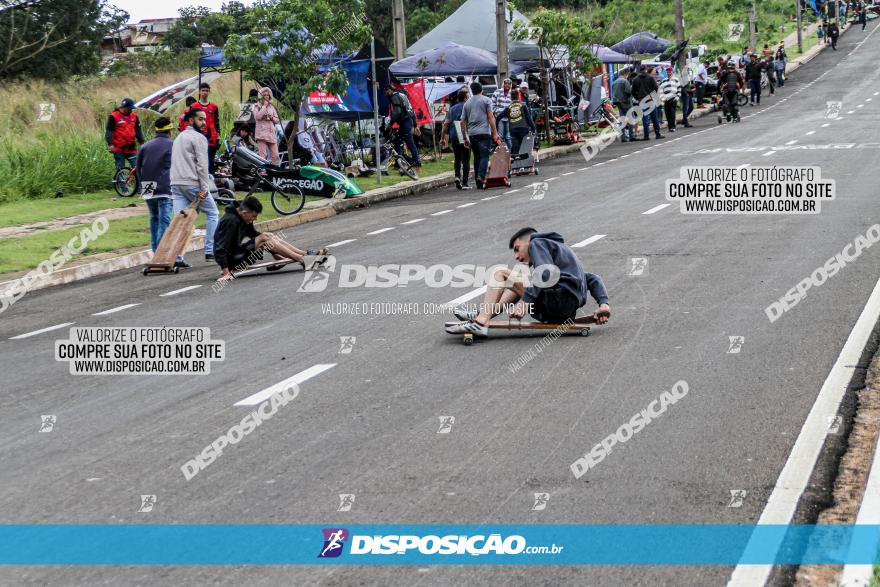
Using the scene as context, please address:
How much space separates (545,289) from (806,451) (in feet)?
11.9

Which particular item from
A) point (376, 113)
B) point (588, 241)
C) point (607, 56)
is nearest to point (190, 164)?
point (588, 241)

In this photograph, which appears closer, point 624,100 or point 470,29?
point 624,100

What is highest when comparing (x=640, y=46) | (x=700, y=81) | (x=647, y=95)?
(x=640, y=46)

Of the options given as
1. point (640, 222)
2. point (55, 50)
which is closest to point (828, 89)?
point (55, 50)

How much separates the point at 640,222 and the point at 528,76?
21.7 metres

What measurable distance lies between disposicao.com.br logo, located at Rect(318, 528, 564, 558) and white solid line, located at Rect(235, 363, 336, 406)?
290 cm

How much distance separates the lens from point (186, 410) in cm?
848

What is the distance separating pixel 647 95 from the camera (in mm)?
36906

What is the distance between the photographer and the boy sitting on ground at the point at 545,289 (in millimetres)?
10180

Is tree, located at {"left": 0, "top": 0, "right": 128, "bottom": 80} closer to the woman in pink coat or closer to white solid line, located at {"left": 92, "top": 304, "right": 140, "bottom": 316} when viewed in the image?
the woman in pink coat

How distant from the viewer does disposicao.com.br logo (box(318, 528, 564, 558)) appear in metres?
5.60

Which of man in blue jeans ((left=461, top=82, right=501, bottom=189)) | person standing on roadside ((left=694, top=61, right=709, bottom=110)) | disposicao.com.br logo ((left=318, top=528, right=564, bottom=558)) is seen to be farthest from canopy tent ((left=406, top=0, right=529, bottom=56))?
disposicao.com.br logo ((left=318, top=528, right=564, bottom=558))

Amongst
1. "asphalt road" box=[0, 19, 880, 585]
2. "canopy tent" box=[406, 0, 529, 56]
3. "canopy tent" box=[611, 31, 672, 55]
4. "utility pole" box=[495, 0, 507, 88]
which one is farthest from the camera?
"canopy tent" box=[611, 31, 672, 55]

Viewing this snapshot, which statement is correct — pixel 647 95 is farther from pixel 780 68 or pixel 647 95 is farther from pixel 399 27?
pixel 780 68
